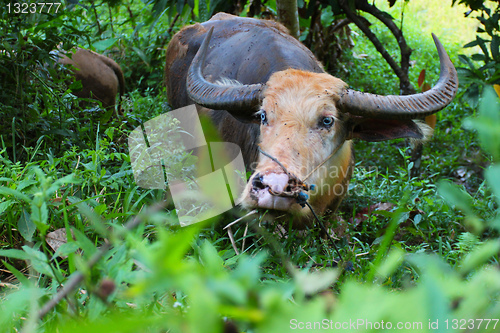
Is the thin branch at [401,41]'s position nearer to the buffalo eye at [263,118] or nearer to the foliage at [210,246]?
the foliage at [210,246]

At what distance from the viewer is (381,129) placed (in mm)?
3230

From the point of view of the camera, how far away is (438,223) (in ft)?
10.4

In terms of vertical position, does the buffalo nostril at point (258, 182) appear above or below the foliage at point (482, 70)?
below

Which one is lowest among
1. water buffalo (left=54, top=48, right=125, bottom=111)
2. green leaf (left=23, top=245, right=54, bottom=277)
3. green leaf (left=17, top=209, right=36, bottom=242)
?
water buffalo (left=54, top=48, right=125, bottom=111)

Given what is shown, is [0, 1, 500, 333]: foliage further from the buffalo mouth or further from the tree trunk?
the tree trunk

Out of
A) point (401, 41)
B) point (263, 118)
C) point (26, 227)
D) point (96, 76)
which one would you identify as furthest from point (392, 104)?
point (96, 76)

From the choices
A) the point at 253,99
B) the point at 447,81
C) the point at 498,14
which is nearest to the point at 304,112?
the point at 253,99

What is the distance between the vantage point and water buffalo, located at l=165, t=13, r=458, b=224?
2.44 m

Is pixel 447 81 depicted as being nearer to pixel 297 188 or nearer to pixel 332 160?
pixel 332 160

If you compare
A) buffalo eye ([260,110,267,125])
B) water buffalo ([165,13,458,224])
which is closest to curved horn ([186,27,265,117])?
water buffalo ([165,13,458,224])

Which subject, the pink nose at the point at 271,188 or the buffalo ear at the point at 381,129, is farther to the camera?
the buffalo ear at the point at 381,129

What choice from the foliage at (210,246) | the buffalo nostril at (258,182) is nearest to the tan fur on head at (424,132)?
the foliage at (210,246)

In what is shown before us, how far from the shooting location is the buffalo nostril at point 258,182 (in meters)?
2.26

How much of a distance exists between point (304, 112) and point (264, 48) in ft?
3.92
